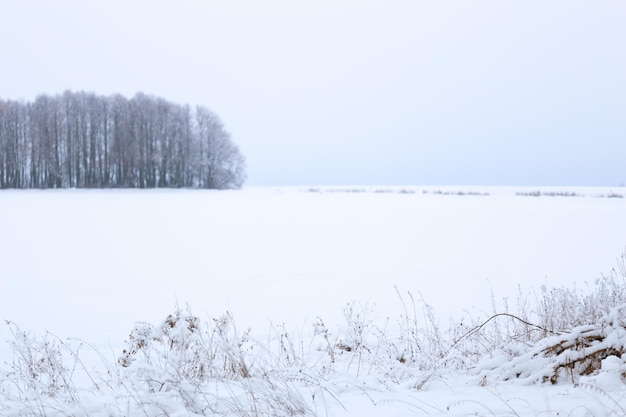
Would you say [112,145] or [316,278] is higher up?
[112,145]

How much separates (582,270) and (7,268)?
48.6 ft

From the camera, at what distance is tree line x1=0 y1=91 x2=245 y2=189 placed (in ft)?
193

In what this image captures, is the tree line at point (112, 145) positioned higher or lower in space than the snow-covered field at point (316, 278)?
higher

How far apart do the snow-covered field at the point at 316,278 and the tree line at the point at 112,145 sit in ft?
124

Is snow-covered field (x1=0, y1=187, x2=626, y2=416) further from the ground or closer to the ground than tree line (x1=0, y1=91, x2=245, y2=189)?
closer to the ground

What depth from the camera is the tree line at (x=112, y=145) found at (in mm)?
58906

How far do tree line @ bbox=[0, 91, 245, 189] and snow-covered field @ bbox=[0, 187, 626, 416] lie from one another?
37.6m

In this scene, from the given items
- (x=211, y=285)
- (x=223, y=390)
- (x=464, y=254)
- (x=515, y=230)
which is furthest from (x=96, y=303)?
(x=515, y=230)

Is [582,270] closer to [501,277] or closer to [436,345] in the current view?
[501,277]

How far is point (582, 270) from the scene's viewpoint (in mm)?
12398

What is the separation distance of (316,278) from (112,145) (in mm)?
55671

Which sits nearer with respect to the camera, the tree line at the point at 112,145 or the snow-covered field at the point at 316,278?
the snow-covered field at the point at 316,278

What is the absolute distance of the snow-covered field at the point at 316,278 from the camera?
12.1 ft

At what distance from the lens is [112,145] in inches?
2395
